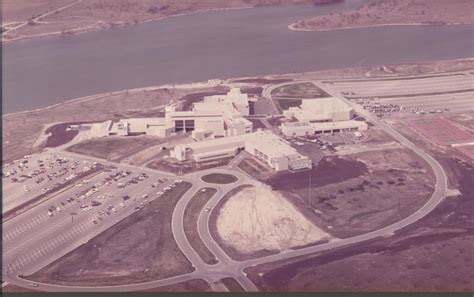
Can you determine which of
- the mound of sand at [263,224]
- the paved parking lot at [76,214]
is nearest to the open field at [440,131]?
the mound of sand at [263,224]

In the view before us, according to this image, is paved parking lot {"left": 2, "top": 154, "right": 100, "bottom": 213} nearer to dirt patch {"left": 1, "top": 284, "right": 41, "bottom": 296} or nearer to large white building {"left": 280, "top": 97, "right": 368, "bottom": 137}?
dirt patch {"left": 1, "top": 284, "right": 41, "bottom": 296}

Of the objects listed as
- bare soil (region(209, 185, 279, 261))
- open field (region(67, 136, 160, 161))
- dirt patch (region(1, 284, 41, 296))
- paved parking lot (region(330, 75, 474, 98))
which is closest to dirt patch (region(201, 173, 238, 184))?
bare soil (region(209, 185, 279, 261))

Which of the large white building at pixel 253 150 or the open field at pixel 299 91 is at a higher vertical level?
the open field at pixel 299 91

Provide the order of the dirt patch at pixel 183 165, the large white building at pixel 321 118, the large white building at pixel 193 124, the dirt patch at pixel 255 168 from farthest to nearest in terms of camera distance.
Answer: the large white building at pixel 321 118, the large white building at pixel 193 124, the dirt patch at pixel 183 165, the dirt patch at pixel 255 168

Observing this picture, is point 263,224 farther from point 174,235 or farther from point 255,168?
point 255,168

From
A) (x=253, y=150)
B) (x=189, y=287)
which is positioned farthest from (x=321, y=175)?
(x=189, y=287)

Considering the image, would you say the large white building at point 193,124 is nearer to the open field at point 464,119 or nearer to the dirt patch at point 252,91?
the dirt patch at point 252,91
